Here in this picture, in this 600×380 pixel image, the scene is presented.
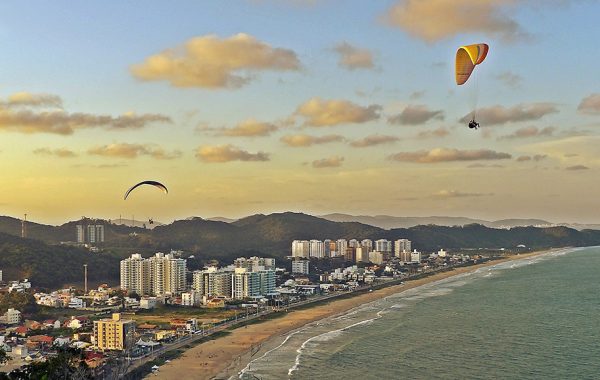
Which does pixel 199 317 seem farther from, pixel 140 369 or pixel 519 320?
pixel 519 320

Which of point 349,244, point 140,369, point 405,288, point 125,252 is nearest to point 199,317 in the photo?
point 140,369

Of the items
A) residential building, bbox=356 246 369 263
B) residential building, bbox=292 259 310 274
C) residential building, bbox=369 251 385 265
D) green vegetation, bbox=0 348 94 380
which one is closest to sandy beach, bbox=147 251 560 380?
green vegetation, bbox=0 348 94 380

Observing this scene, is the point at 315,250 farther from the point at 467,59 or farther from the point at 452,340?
the point at 467,59

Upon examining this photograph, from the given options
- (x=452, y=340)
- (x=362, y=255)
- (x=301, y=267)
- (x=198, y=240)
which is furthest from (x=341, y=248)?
(x=452, y=340)

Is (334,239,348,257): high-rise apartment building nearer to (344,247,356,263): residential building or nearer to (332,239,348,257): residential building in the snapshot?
(332,239,348,257): residential building

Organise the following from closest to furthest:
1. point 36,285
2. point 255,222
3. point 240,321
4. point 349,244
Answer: point 240,321, point 36,285, point 349,244, point 255,222
